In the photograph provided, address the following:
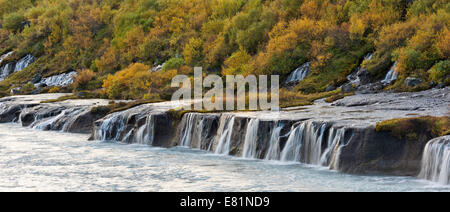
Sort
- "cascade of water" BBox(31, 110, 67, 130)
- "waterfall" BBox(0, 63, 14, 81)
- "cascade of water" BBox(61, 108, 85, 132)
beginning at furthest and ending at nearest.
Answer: "waterfall" BBox(0, 63, 14, 81) → "cascade of water" BBox(31, 110, 67, 130) → "cascade of water" BBox(61, 108, 85, 132)

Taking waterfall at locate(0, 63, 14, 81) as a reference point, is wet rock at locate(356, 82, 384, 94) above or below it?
below

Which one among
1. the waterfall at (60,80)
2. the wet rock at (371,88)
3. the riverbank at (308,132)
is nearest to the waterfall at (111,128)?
the riverbank at (308,132)

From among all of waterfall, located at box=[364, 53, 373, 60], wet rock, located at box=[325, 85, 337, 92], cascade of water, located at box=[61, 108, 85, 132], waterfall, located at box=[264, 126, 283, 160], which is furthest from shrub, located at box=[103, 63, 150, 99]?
waterfall, located at box=[264, 126, 283, 160]

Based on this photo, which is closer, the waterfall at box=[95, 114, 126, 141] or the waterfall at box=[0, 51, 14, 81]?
the waterfall at box=[95, 114, 126, 141]

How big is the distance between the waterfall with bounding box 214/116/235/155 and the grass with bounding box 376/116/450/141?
7892 millimetres

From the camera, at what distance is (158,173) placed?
2080cm

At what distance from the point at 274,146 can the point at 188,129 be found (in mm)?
6842

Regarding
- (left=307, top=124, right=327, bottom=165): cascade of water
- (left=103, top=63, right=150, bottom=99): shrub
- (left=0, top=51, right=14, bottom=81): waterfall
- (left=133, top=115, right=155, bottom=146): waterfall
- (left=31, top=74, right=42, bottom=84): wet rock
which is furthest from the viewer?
(left=0, top=51, right=14, bottom=81): waterfall

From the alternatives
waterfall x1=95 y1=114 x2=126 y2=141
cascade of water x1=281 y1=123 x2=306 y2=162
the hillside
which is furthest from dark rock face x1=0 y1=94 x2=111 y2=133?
cascade of water x1=281 y1=123 x2=306 y2=162

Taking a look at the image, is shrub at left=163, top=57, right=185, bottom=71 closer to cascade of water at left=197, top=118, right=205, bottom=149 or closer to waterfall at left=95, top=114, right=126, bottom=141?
waterfall at left=95, top=114, right=126, bottom=141

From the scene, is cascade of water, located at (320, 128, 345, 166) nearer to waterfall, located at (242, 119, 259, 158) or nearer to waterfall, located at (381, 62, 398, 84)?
waterfall, located at (242, 119, 259, 158)

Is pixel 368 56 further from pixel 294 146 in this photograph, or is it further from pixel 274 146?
pixel 294 146

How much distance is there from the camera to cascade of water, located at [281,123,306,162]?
22.2 meters

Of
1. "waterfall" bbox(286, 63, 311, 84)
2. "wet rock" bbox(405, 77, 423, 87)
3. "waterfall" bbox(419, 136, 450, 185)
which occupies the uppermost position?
"waterfall" bbox(286, 63, 311, 84)
